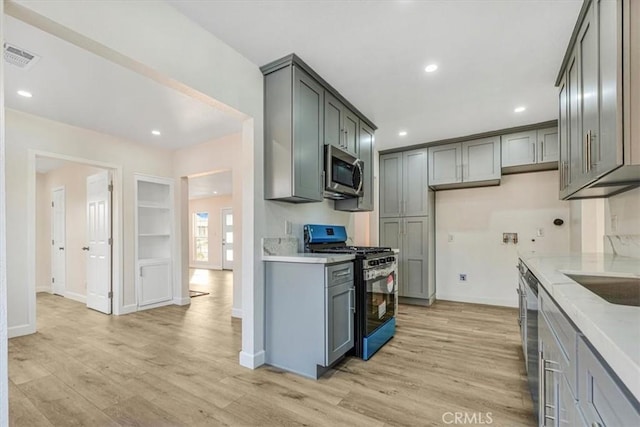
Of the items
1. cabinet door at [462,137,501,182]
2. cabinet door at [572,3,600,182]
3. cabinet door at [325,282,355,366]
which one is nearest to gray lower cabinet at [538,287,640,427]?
cabinet door at [572,3,600,182]

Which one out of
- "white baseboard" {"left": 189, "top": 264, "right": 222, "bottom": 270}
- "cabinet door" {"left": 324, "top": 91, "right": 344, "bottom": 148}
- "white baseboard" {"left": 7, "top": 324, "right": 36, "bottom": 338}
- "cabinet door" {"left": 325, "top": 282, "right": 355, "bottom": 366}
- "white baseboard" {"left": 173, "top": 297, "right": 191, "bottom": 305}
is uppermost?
"cabinet door" {"left": 324, "top": 91, "right": 344, "bottom": 148}

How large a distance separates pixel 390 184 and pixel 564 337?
13.5 ft

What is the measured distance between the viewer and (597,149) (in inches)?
62.6

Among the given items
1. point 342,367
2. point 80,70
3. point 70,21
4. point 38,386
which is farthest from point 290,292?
point 80,70

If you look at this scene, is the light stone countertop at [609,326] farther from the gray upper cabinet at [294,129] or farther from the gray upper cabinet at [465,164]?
the gray upper cabinet at [465,164]

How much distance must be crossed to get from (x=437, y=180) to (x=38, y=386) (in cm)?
491

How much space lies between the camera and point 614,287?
56.9 inches

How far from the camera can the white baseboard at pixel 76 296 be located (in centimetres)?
495

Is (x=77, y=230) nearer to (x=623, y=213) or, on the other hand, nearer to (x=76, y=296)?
(x=76, y=296)

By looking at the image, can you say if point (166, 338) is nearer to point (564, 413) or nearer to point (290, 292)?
point (290, 292)

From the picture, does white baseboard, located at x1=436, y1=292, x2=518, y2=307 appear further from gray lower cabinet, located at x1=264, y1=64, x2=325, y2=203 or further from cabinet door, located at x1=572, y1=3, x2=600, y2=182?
gray lower cabinet, located at x1=264, y1=64, x2=325, y2=203

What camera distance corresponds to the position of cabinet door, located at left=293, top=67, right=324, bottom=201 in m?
2.54

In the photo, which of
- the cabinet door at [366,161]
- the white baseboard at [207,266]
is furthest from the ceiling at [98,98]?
the white baseboard at [207,266]

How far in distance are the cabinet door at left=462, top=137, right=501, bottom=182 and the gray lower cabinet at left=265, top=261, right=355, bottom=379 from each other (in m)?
2.78
